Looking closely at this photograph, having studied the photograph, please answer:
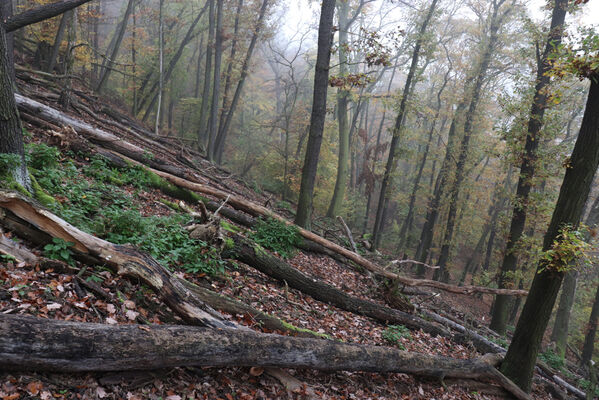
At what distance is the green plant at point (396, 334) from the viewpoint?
245 inches

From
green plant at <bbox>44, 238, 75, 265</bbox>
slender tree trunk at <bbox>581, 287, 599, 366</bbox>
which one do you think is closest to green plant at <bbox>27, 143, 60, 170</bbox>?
green plant at <bbox>44, 238, 75, 265</bbox>

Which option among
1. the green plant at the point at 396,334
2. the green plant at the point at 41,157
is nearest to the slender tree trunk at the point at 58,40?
the green plant at the point at 41,157

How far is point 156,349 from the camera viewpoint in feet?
10.00

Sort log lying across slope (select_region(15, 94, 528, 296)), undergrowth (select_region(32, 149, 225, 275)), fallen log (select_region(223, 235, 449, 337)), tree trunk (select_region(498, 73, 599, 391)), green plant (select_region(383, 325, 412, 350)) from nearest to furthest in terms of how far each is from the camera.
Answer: undergrowth (select_region(32, 149, 225, 275)), tree trunk (select_region(498, 73, 599, 391)), green plant (select_region(383, 325, 412, 350)), fallen log (select_region(223, 235, 449, 337)), log lying across slope (select_region(15, 94, 528, 296))

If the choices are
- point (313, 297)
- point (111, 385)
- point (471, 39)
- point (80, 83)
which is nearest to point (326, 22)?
point (313, 297)

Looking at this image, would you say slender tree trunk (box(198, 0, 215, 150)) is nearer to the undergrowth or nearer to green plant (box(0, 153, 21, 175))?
the undergrowth

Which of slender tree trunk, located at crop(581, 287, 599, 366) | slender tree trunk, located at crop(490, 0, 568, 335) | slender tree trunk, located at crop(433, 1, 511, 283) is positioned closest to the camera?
slender tree trunk, located at crop(490, 0, 568, 335)

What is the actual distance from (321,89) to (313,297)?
17.7 ft

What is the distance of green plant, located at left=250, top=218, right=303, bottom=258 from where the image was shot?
8.12 meters

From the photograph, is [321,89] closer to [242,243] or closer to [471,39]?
[242,243]

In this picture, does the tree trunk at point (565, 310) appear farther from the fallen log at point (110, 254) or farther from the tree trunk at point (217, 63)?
the tree trunk at point (217, 63)

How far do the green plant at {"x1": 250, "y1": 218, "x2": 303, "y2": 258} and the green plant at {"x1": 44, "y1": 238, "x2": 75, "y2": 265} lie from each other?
4.41 meters

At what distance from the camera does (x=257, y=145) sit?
27.1m

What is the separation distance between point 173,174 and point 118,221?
4.89 metres
